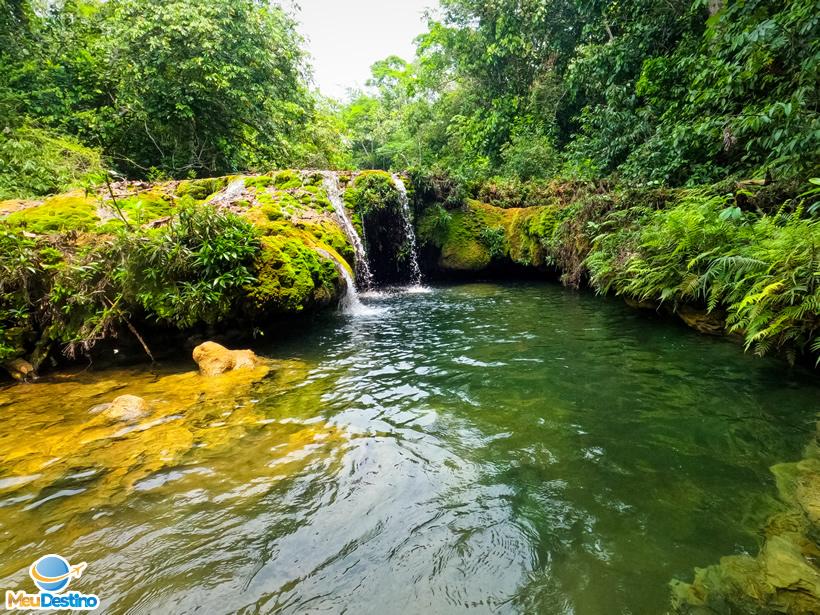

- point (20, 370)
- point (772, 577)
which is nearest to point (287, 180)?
point (20, 370)

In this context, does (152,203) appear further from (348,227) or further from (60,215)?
(348,227)

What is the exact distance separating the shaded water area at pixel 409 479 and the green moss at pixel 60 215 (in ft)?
11.1

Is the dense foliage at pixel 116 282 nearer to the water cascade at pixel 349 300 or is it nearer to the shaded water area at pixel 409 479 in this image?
the shaded water area at pixel 409 479

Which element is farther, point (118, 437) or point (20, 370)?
point (20, 370)

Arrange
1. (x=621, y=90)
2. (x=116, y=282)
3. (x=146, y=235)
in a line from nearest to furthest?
(x=116, y=282) → (x=146, y=235) → (x=621, y=90)

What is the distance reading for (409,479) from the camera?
321cm

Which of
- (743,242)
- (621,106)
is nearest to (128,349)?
(743,242)

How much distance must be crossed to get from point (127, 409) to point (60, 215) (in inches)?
227

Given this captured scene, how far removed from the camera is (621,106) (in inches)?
485

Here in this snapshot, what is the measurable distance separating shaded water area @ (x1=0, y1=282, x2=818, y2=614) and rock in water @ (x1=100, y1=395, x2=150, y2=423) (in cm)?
11

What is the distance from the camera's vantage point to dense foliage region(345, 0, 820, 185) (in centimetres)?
632

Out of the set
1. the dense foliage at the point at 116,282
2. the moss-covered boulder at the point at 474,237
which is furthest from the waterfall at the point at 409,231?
the dense foliage at the point at 116,282

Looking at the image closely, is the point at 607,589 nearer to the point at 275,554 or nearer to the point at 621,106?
the point at 275,554

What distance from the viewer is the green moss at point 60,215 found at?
7117mm
